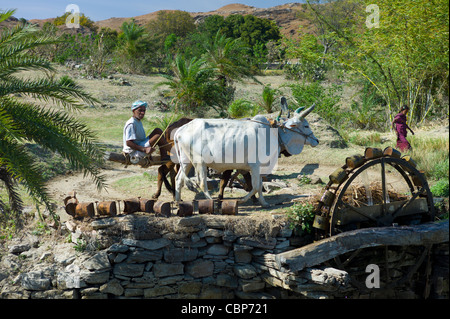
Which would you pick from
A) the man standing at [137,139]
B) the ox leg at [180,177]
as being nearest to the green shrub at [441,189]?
the ox leg at [180,177]

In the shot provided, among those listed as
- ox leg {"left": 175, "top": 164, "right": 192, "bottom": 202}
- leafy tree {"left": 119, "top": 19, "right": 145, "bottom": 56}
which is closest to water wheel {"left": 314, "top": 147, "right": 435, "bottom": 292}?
ox leg {"left": 175, "top": 164, "right": 192, "bottom": 202}

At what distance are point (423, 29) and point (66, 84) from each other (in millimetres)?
9169

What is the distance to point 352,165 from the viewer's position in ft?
26.3

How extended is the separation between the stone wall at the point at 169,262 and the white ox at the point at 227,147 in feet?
2.57

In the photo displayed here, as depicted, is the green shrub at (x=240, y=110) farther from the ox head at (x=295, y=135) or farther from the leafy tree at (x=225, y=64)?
the ox head at (x=295, y=135)

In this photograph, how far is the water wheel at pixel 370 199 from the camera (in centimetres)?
798

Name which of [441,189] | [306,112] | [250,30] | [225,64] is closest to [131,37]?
[225,64]

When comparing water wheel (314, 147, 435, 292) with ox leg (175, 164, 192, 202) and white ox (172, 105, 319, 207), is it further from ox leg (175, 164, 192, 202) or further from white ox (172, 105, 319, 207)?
ox leg (175, 164, 192, 202)

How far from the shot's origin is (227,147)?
833 cm

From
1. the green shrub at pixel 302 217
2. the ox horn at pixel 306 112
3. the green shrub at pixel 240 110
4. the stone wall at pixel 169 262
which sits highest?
the green shrub at pixel 240 110

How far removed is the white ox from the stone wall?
2.57 feet

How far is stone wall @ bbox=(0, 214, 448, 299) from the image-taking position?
8008mm

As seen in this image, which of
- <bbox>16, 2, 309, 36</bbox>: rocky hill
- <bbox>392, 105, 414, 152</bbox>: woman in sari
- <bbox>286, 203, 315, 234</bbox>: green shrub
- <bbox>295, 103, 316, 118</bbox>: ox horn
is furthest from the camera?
<bbox>16, 2, 309, 36</bbox>: rocky hill

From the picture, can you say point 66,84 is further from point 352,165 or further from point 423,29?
point 423,29
